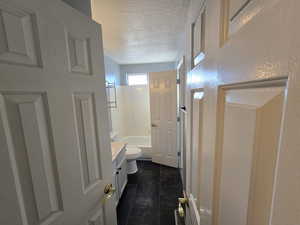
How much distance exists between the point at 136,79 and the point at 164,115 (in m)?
1.73

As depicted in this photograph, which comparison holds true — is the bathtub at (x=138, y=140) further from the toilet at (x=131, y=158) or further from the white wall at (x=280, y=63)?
the white wall at (x=280, y=63)

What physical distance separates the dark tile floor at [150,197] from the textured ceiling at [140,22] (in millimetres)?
2453

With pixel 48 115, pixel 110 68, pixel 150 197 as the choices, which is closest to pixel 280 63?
pixel 48 115

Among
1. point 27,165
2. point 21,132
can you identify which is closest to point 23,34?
point 21,132

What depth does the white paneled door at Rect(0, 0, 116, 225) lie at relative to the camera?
0.46 metres

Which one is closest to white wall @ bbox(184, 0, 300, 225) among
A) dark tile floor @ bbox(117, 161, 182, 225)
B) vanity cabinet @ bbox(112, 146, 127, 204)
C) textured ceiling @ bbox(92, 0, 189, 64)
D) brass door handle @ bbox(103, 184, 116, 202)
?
brass door handle @ bbox(103, 184, 116, 202)

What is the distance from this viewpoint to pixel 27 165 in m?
0.51

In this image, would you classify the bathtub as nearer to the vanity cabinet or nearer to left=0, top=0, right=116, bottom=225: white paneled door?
the vanity cabinet

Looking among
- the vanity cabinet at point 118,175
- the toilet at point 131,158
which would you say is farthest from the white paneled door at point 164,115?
the vanity cabinet at point 118,175

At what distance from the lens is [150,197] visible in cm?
217

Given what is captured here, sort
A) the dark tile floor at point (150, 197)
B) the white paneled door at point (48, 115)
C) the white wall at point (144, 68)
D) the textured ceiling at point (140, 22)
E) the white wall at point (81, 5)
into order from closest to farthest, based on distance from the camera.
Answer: the white paneled door at point (48, 115)
the white wall at point (81, 5)
the textured ceiling at point (140, 22)
the dark tile floor at point (150, 197)
the white wall at point (144, 68)

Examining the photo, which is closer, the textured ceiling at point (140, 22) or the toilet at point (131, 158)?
the textured ceiling at point (140, 22)

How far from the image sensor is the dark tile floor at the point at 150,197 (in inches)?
71.6

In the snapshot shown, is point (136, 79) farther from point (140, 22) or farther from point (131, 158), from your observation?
point (140, 22)
